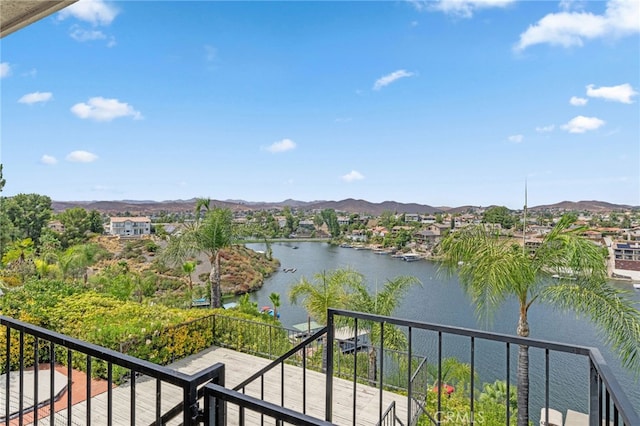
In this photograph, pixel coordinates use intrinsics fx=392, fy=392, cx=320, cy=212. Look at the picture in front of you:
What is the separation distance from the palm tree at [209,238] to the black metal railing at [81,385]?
4.89 meters

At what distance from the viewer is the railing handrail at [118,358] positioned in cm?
71

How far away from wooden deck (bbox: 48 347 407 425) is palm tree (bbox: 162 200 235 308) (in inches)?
152

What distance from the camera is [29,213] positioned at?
14.5 m

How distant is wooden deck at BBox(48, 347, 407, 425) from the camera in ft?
12.9

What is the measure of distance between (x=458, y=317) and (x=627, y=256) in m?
4.49

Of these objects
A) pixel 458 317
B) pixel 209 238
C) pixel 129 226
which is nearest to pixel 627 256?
pixel 458 317

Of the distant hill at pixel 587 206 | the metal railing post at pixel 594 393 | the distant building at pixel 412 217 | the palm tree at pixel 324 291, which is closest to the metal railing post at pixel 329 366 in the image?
the metal railing post at pixel 594 393

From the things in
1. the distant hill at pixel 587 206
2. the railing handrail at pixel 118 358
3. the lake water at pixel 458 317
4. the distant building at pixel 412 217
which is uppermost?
the distant hill at pixel 587 206

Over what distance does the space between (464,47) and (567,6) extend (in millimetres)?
3418

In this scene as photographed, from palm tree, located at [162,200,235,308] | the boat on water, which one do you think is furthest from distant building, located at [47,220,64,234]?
the boat on water

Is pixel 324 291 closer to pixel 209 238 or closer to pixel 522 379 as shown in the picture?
pixel 209 238

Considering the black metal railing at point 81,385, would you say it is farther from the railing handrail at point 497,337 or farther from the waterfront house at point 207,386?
the railing handrail at point 497,337

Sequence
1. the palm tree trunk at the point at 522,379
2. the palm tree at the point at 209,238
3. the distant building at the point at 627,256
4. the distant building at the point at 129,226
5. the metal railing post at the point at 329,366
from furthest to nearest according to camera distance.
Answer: the distant building at the point at 129,226
the palm tree at the point at 209,238
the distant building at the point at 627,256
the palm tree trunk at the point at 522,379
the metal railing post at the point at 329,366

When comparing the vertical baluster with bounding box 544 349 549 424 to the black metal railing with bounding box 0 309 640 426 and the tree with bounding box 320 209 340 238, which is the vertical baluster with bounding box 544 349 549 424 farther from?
the tree with bounding box 320 209 340 238
